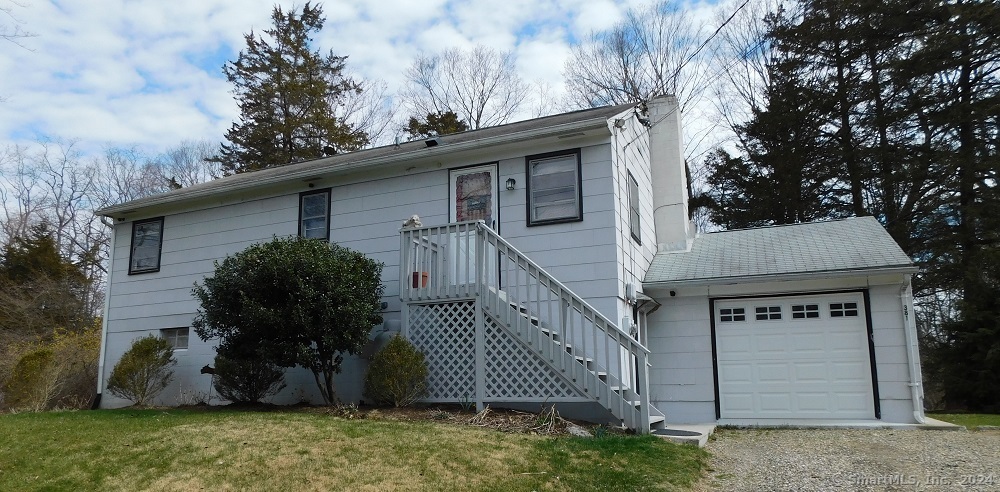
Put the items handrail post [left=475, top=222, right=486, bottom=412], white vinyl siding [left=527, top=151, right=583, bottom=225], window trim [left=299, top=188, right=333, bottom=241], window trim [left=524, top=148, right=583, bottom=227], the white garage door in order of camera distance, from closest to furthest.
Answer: handrail post [left=475, top=222, right=486, bottom=412]
window trim [left=524, top=148, right=583, bottom=227]
white vinyl siding [left=527, top=151, right=583, bottom=225]
the white garage door
window trim [left=299, top=188, right=333, bottom=241]

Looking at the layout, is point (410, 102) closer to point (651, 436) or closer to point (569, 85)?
point (569, 85)

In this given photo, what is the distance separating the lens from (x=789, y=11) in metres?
21.6

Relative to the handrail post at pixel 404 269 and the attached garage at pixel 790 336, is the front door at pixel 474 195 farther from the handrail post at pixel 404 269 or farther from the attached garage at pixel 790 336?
the attached garage at pixel 790 336

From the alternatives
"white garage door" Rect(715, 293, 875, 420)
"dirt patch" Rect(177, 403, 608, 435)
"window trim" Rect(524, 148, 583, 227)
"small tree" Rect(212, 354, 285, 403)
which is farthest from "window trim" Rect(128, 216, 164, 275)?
"white garage door" Rect(715, 293, 875, 420)

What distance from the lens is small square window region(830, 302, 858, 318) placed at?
10.0 meters

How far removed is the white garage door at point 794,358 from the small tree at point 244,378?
22.8ft

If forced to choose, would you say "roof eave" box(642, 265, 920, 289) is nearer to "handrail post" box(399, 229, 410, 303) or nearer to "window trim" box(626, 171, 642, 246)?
"window trim" box(626, 171, 642, 246)

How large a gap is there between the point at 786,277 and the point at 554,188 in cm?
373

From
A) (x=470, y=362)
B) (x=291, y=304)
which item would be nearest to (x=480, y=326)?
(x=470, y=362)

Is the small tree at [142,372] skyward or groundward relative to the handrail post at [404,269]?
groundward

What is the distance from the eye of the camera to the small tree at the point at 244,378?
9.77 meters

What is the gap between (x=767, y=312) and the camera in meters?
10.5

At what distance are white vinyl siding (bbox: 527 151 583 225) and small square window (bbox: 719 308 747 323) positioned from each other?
121 inches

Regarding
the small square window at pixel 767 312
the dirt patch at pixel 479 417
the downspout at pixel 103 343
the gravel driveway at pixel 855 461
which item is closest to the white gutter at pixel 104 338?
the downspout at pixel 103 343
